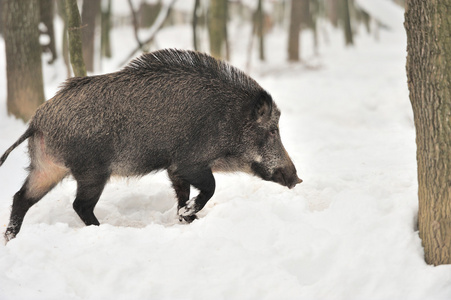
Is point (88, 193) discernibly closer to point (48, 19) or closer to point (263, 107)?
point (263, 107)

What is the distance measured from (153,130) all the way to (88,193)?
0.81 m

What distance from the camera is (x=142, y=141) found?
16.2ft

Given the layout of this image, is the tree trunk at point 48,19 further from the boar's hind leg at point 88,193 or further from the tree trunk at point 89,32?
the boar's hind leg at point 88,193

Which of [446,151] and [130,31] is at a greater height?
[446,151]

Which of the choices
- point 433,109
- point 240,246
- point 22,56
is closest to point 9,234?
point 240,246

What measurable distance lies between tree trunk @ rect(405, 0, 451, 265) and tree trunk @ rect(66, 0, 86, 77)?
421 cm

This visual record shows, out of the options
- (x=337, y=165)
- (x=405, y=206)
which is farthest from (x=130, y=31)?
(x=405, y=206)

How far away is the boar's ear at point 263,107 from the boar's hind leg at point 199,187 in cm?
72

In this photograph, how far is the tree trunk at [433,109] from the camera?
143 inches

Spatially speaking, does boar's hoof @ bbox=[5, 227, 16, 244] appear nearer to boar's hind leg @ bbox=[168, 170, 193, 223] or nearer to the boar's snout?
boar's hind leg @ bbox=[168, 170, 193, 223]

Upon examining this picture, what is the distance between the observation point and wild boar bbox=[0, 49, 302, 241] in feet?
15.7

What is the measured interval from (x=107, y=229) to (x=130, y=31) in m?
32.2

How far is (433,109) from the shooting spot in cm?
371

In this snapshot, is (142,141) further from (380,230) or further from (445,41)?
(445,41)
